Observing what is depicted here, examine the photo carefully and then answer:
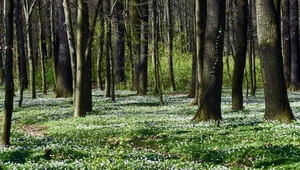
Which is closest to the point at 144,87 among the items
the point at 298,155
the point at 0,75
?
the point at 298,155

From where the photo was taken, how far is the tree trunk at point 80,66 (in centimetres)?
2152

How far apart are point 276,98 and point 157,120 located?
5870mm

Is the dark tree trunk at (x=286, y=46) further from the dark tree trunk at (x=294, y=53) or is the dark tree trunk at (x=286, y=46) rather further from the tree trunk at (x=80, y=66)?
the tree trunk at (x=80, y=66)

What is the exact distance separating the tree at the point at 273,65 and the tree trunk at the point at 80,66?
9.40 m

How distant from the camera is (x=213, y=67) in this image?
18344 mm

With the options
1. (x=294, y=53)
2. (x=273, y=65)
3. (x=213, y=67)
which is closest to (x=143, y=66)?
(x=294, y=53)

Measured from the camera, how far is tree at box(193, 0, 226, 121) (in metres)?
18.3

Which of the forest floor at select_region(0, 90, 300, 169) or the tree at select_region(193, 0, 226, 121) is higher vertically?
the tree at select_region(193, 0, 226, 121)

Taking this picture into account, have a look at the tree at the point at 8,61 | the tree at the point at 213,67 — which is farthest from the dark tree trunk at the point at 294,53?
the tree at the point at 8,61

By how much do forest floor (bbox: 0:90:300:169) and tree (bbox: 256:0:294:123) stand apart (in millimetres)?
689

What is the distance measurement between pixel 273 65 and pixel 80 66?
1018 cm

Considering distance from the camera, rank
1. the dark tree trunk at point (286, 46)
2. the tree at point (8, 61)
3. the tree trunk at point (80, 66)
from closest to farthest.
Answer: the tree at point (8, 61), the tree trunk at point (80, 66), the dark tree trunk at point (286, 46)

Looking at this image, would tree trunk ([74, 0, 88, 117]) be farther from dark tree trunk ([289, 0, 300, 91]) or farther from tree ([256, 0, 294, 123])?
dark tree trunk ([289, 0, 300, 91])

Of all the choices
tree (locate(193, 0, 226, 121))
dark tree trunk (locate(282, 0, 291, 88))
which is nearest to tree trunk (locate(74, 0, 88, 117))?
tree (locate(193, 0, 226, 121))
